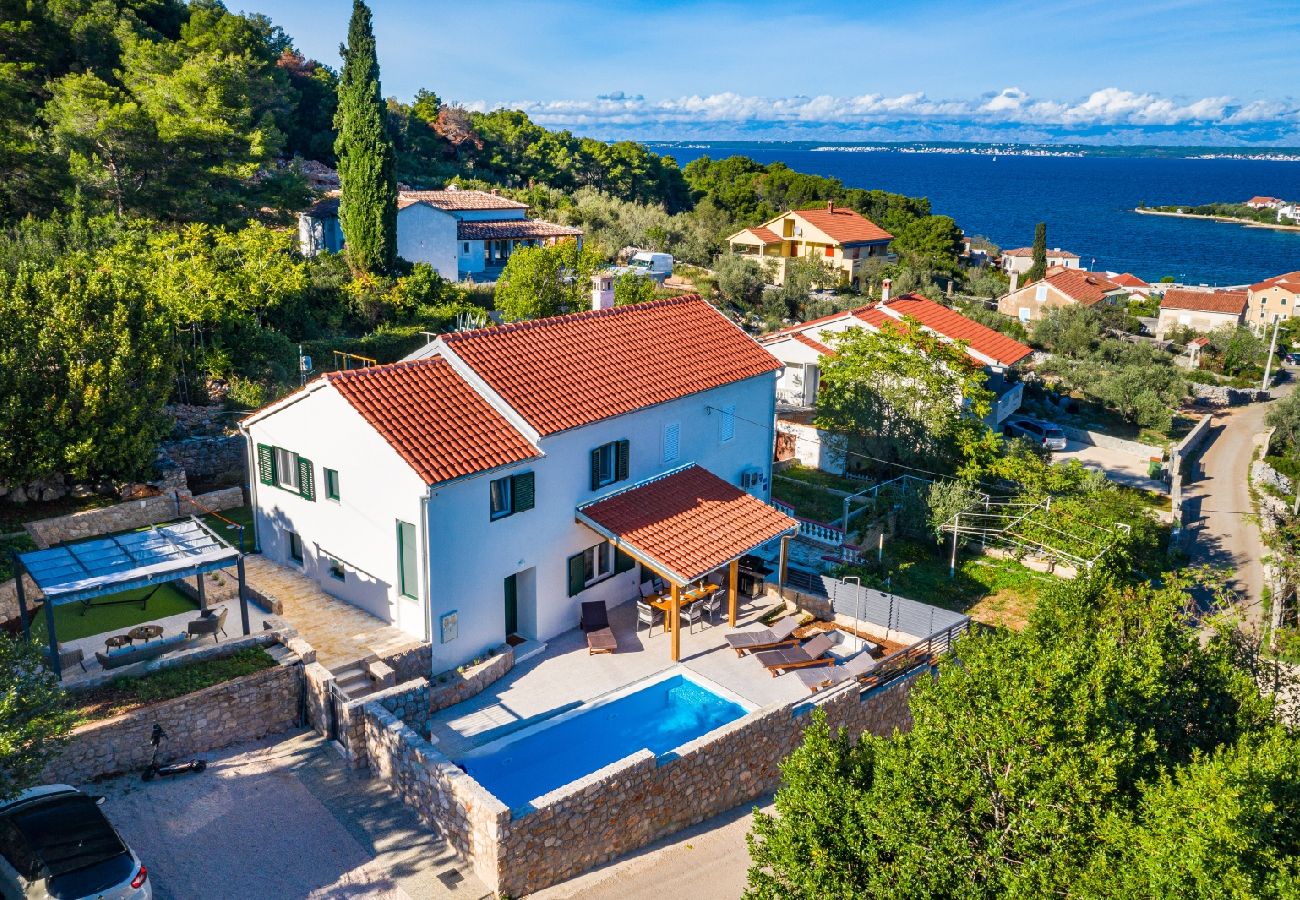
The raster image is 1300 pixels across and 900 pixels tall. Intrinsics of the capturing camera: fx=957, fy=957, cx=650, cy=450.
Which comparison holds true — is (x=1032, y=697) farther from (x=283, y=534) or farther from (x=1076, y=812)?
(x=283, y=534)

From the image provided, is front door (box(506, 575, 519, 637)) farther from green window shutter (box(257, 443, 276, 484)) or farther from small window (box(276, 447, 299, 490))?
green window shutter (box(257, 443, 276, 484))

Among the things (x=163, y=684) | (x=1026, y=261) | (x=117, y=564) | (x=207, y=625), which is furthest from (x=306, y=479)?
(x=1026, y=261)

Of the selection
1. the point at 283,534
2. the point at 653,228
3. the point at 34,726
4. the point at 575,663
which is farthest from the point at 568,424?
the point at 653,228

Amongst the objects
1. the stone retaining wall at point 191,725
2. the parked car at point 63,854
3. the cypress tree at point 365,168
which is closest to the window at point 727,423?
the stone retaining wall at point 191,725

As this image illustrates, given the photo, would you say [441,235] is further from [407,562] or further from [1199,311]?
[1199,311]

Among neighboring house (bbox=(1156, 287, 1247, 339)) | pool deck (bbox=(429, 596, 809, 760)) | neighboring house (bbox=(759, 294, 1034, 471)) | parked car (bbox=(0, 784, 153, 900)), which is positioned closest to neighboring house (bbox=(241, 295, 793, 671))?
pool deck (bbox=(429, 596, 809, 760))

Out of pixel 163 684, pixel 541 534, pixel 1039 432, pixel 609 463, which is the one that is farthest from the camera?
pixel 1039 432
